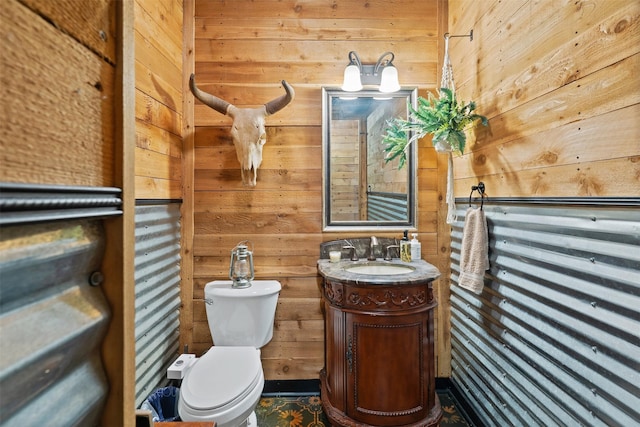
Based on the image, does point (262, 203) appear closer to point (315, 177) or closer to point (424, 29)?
point (315, 177)

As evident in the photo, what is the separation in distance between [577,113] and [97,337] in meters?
1.58

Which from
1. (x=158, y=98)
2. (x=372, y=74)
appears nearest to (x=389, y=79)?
(x=372, y=74)

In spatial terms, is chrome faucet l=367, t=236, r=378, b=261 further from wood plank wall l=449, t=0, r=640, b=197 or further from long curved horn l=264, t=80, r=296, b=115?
long curved horn l=264, t=80, r=296, b=115

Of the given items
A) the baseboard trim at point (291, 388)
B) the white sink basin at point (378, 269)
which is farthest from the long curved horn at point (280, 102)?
the baseboard trim at point (291, 388)

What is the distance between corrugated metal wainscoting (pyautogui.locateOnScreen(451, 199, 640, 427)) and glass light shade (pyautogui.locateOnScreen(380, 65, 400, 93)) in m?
1.03

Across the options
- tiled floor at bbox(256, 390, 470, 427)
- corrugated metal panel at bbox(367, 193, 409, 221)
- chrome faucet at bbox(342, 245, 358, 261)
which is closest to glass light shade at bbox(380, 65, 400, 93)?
corrugated metal panel at bbox(367, 193, 409, 221)

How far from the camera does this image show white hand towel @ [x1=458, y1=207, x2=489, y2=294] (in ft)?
5.52

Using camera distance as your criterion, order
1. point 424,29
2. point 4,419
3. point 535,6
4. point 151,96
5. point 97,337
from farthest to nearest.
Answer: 1. point 424,29
2. point 151,96
3. point 535,6
4. point 97,337
5. point 4,419

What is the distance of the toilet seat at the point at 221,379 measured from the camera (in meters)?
1.44

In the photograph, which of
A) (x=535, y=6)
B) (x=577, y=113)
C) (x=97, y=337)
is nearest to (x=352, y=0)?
(x=535, y=6)

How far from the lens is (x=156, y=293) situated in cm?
189

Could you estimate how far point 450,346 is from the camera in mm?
2301

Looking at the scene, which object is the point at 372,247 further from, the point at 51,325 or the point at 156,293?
the point at 51,325

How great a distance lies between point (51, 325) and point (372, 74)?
2.31 meters
